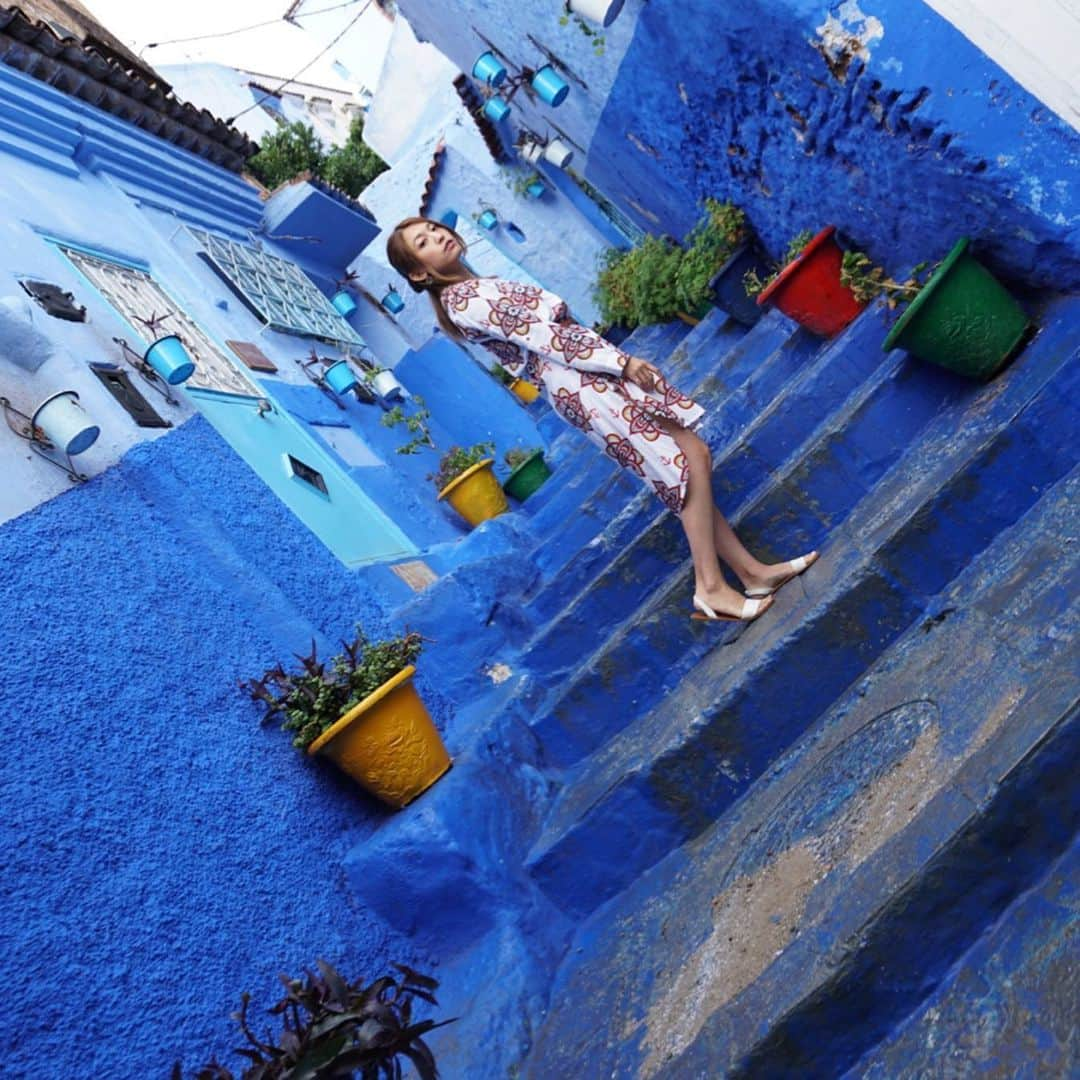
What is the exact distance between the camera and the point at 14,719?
266cm

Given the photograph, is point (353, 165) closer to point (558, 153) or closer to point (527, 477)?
point (558, 153)

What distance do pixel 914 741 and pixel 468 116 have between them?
12.9 m

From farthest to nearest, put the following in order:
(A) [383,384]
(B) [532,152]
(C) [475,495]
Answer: (B) [532,152] → (A) [383,384] → (C) [475,495]

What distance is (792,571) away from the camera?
323 cm

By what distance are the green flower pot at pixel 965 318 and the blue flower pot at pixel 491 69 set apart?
22.1 feet

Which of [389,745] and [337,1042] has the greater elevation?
[389,745]

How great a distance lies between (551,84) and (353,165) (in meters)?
9.68

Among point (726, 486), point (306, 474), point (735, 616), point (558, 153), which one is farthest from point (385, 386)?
point (735, 616)

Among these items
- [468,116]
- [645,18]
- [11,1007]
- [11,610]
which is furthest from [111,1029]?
[468,116]

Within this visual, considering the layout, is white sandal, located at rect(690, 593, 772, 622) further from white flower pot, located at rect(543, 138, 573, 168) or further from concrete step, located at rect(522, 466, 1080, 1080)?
white flower pot, located at rect(543, 138, 573, 168)

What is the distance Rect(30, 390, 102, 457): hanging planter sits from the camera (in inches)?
132

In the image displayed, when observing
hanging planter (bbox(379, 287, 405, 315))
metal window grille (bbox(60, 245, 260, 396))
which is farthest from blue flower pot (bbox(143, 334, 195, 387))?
hanging planter (bbox(379, 287, 405, 315))

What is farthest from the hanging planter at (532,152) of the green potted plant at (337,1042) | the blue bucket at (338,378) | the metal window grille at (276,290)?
the green potted plant at (337,1042)

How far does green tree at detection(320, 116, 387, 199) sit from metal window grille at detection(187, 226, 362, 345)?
5.29 metres
